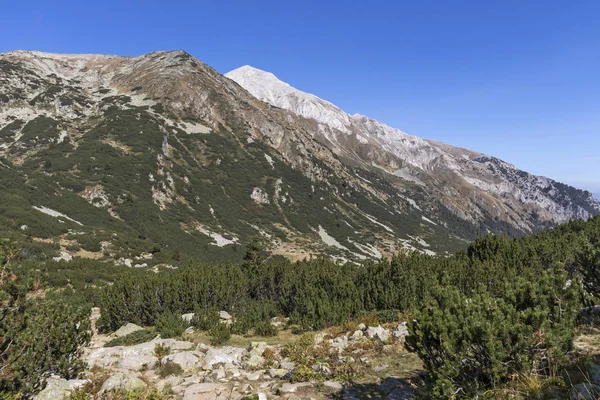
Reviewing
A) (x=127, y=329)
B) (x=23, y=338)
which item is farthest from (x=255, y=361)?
(x=127, y=329)

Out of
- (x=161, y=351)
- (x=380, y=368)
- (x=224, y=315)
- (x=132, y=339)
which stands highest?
(x=380, y=368)

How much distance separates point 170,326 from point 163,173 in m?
75.7

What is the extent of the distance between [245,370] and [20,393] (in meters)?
4.71

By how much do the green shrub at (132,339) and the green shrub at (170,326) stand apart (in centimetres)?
39

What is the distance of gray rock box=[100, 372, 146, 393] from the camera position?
7650mm

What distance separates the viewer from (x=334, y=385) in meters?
7.70

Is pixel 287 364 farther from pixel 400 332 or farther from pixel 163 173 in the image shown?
pixel 163 173

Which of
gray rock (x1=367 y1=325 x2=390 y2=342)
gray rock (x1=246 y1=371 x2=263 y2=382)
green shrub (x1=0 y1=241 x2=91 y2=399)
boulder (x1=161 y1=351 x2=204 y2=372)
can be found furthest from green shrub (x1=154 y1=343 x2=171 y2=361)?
gray rock (x1=367 y1=325 x2=390 y2=342)

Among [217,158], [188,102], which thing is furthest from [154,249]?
[188,102]

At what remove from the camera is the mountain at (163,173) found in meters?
51.6

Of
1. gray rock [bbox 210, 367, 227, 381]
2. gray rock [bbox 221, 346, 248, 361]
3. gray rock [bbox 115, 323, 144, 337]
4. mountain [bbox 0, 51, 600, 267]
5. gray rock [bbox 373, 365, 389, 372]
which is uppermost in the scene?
mountain [bbox 0, 51, 600, 267]

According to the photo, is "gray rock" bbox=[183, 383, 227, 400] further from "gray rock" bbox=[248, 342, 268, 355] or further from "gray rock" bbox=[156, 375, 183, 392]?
"gray rock" bbox=[248, 342, 268, 355]

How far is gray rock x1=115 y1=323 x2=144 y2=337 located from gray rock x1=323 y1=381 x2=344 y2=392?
9.59 m

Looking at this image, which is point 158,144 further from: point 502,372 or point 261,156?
point 502,372
